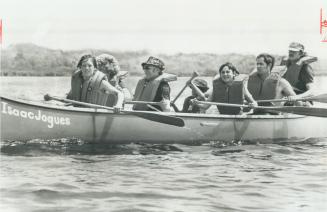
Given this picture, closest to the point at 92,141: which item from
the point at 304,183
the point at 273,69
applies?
the point at 304,183

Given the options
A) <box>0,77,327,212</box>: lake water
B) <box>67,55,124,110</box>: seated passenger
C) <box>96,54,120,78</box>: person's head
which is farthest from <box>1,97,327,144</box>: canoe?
<box>96,54,120,78</box>: person's head

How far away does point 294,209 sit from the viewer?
16.6 ft

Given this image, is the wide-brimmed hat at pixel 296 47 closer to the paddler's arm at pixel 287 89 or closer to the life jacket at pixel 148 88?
the paddler's arm at pixel 287 89

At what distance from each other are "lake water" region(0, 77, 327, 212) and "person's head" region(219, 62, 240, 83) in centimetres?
101

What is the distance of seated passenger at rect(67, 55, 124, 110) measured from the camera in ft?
24.7

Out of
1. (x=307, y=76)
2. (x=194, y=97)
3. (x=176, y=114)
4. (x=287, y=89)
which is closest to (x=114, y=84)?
(x=194, y=97)

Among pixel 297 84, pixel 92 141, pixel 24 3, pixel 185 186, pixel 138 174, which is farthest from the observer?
pixel 297 84

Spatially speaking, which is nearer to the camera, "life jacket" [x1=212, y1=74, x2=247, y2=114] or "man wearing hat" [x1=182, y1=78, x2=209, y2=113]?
"life jacket" [x1=212, y1=74, x2=247, y2=114]

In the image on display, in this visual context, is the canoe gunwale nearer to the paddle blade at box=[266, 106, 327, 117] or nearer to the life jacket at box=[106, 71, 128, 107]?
the paddle blade at box=[266, 106, 327, 117]

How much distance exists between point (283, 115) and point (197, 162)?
2328 millimetres

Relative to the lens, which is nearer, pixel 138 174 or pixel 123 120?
pixel 138 174

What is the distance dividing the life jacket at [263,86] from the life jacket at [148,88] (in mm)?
1606

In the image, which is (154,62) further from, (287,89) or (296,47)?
(296,47)

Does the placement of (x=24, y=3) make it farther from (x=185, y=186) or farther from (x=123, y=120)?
(x=185, y=186)
